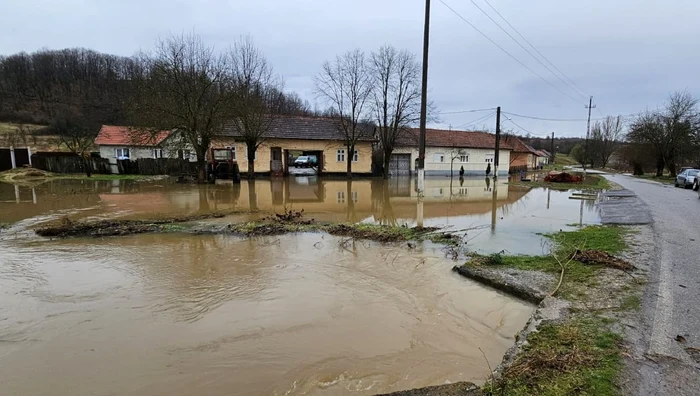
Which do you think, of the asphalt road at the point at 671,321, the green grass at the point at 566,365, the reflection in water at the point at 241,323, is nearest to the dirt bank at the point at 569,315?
the green grass at the point at 566,365

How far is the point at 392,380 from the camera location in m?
3.62

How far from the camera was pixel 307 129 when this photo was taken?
36.1 metres

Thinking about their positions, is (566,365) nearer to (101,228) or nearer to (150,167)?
(101,228)

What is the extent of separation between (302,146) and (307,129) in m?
2.09

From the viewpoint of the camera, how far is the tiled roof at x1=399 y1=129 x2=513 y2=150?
41.2 m

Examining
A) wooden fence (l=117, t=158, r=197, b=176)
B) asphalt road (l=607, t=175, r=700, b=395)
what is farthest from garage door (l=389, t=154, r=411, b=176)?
asphalt road (l=607, t=175, r=700, b=395)

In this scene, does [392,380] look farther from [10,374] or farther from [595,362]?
[10,374]

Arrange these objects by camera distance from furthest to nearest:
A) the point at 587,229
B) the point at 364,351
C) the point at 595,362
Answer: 1. the point at 587,229
2. the point at 364,351
3. the point at 595,362

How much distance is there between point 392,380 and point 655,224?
11.1 m

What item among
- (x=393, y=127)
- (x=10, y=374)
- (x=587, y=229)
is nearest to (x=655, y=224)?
(x=587, y=229)

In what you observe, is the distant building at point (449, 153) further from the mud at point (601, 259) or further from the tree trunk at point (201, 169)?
the mud at point (601, 259)

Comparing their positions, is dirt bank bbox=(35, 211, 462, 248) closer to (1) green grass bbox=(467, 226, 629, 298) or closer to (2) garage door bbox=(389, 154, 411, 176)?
(1) green grass bbox=(467, 226, 629, 298)

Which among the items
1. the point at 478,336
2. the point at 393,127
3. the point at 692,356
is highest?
the point at 393,127

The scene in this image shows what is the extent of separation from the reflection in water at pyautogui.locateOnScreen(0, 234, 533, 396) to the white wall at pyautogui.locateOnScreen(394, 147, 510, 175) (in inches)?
1373
